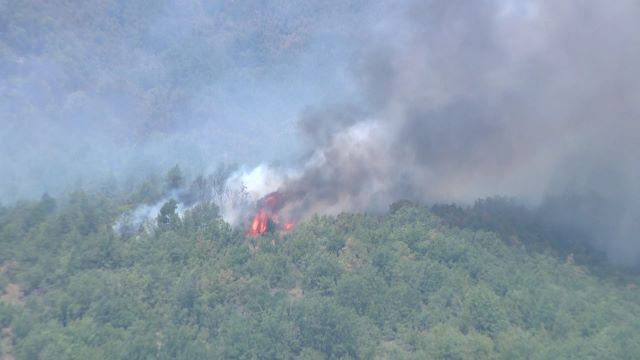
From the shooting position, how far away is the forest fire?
42.4 m

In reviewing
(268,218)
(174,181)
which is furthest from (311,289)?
(174,181)

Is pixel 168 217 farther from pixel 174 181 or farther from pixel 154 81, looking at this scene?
pixel 154 81

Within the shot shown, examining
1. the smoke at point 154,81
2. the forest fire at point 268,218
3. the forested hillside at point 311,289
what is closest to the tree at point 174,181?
the forested hillside at point 311,289

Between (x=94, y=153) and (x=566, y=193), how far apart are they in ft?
95.7

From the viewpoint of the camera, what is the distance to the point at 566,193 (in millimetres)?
46844

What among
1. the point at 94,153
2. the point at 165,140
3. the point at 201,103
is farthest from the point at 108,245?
the point at 201,103

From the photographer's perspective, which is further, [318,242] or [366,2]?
[366,2]

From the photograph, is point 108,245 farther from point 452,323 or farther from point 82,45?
point 82,45

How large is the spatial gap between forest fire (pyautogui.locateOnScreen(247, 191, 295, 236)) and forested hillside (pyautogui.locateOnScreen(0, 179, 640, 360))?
38.5 inches

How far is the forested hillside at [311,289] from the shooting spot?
112 ft

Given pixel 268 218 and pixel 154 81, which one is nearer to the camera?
pixel 268 218

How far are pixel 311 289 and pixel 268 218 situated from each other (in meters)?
6.03

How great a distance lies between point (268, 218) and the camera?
4297cm

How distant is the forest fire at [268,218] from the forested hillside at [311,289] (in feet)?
3.21
